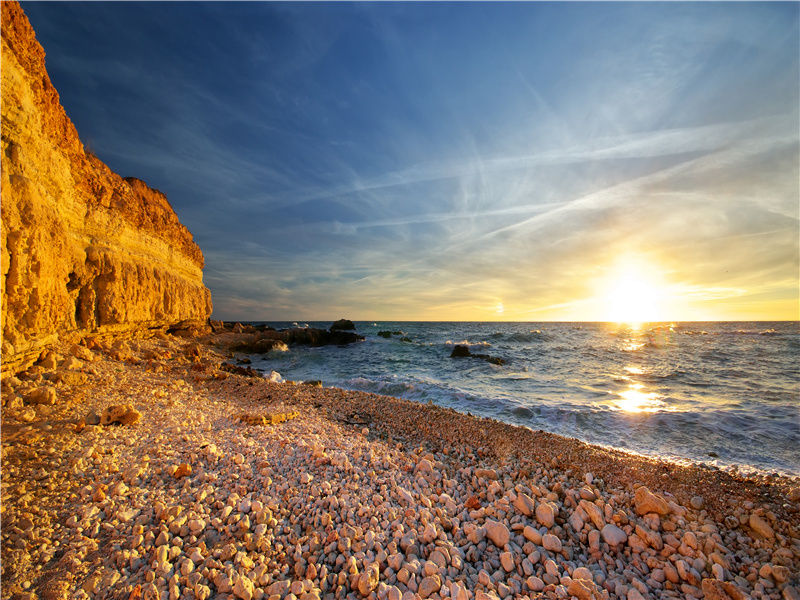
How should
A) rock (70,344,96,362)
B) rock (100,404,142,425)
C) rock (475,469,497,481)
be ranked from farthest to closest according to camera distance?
rock (70,344,96,362)
rock (100,404,142,425)
rock (475,469,497,481)

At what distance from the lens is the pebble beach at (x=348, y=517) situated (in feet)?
8.39

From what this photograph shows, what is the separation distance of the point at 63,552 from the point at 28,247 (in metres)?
5.84

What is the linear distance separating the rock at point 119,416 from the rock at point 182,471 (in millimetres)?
2084

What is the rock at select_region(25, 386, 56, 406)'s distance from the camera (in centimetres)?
507

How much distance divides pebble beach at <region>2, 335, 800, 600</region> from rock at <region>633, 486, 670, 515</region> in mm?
19

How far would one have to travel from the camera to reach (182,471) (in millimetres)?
3723

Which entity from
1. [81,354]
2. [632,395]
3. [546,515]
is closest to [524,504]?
[546,515]

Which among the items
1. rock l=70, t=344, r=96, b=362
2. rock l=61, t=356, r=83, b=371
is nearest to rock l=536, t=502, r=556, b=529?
rock l=61, t=356, r=83, b=371

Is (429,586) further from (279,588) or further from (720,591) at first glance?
(720,591)

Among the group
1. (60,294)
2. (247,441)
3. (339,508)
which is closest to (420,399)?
(247,441)

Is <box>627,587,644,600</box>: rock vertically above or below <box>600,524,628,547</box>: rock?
below

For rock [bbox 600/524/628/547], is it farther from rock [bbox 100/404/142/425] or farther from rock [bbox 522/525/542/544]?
rock [bbox 100/404/142/425]

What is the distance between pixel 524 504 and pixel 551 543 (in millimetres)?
520

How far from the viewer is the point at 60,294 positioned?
21.8ft
